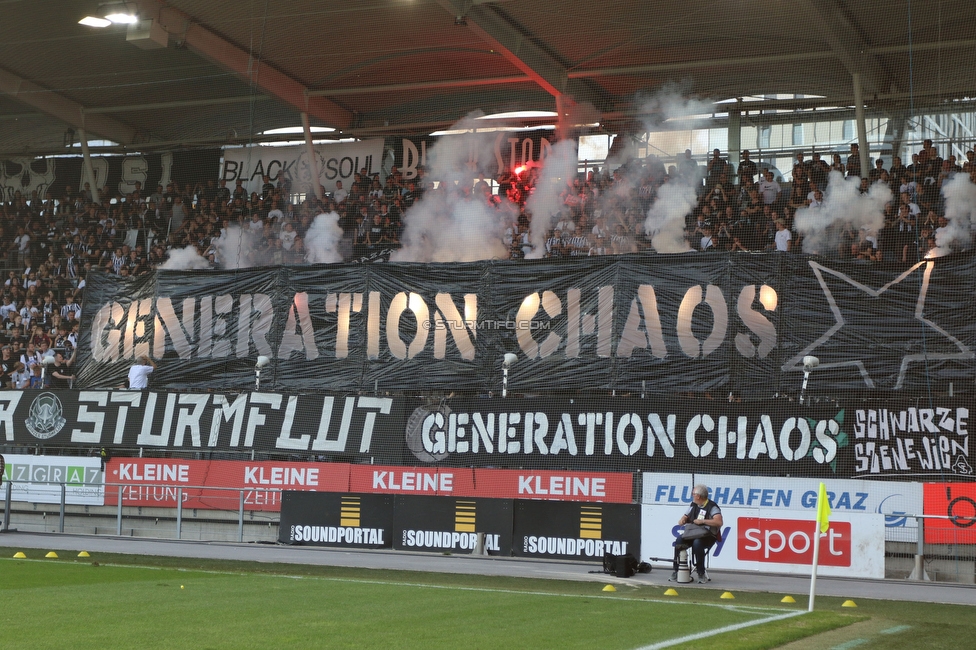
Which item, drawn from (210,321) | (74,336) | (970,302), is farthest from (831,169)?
(74,336)

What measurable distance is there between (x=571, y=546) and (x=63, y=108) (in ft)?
65.7

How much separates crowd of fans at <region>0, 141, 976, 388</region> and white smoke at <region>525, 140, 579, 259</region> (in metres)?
0.10

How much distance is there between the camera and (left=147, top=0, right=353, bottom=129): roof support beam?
79.0ft

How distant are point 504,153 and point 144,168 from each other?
33.6ft

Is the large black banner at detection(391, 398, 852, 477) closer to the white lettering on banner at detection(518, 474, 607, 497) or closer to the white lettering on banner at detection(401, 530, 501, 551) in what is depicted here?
the white lettering on banner at detection(518, 474, 607, 497)

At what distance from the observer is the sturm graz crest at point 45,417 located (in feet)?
66.3

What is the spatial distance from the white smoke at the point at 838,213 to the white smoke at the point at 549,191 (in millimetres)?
5081

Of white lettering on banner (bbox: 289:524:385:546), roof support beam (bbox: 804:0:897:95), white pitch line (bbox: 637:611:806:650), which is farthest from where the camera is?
roof support beam (bbox: 804:0:897:95)

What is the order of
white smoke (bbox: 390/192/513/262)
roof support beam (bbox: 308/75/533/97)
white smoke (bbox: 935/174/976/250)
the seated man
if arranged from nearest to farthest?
the seated man, white smoke (bbox: 935/174/976/250), white smoke (bbox: 390/192/513/262), roof support beam (bbox: 308/75/533/97)

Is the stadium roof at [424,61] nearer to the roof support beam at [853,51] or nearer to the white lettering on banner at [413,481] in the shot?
the roof support beam at [853,51]

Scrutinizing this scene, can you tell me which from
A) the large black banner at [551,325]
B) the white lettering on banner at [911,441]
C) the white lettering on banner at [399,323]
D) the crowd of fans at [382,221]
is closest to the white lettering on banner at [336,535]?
the large black banner at [551,325]

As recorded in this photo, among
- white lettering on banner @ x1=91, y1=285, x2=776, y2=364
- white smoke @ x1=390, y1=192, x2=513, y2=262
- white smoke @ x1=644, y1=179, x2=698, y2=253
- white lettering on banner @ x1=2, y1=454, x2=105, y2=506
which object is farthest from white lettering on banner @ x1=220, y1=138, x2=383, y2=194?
white lettering on banner @ x1=2, y1=454, x2=105, y2=506

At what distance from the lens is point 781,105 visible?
22.8m

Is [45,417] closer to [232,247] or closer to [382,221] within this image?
[232,247]
